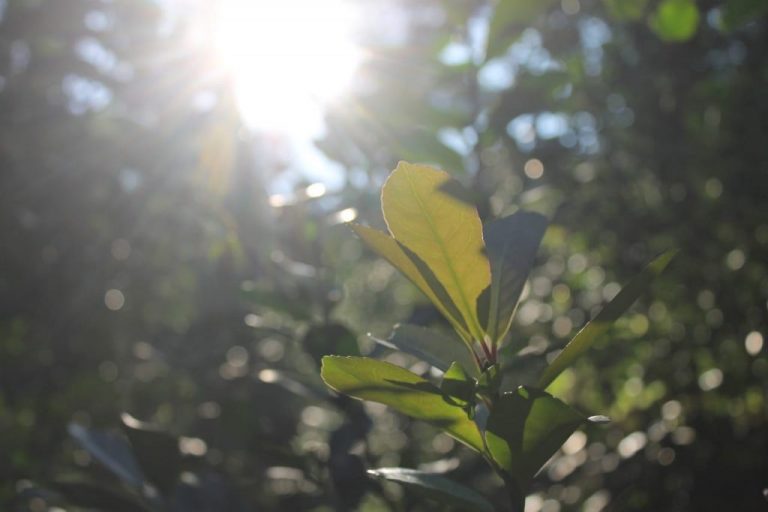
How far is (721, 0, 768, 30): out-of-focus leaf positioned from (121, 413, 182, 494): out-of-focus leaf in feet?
4.82

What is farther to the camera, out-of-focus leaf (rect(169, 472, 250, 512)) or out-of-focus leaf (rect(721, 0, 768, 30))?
out-of-focus leaf (rect(721, 0, 768, 30))

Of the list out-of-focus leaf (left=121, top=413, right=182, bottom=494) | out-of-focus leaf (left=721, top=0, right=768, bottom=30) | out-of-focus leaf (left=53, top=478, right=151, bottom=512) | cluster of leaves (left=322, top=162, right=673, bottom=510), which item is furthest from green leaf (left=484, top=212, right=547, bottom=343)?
out-of-focus leaf (left=721, top=0, right=768, bottom=30)

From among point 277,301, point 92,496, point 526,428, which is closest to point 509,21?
point 277,301

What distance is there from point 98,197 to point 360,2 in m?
2.07

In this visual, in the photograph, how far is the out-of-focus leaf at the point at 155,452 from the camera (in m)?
1.31

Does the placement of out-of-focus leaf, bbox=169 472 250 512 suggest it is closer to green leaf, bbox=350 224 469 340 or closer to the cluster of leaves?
the cluster of leaves

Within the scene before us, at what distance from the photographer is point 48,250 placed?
314 cm

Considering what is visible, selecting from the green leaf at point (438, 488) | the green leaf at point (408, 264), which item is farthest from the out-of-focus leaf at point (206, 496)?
the green leaf at point (408, 264)

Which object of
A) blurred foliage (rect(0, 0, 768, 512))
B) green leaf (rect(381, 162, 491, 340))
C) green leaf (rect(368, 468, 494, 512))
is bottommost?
blurred foliage (rect(0, 0, 768, 512))

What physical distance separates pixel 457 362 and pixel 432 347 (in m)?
0.10

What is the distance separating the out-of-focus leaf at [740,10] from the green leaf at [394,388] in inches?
48.5

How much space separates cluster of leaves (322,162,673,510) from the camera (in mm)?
885

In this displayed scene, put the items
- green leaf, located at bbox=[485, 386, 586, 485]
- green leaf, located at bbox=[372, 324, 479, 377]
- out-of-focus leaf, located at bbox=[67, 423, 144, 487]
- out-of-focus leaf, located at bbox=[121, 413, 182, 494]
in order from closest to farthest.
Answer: green leaf, located at bbox=[485, 386, 586, 485]
green leaf, located at bbox=[372, 324, 479, 377]
out-of-focus leaf, located at bbox=[121, 413, 182, 494]
out-of-focus leaf, located at bbox=[67, 423, 144, 487]

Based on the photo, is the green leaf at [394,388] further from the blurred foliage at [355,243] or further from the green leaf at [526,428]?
the blurred foliage at [355,243]
